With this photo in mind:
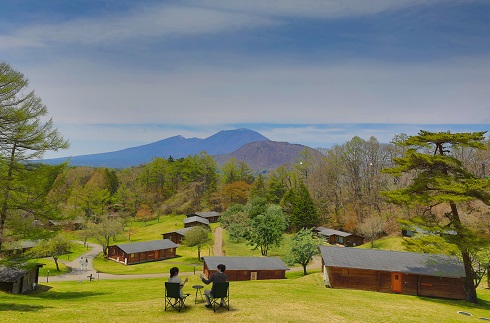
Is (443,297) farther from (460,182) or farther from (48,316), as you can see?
(48,316)

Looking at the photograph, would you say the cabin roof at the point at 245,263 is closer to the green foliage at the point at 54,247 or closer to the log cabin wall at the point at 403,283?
the log cabin wall at the point at 403,283

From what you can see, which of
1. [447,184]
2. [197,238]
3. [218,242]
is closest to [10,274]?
[197,238]

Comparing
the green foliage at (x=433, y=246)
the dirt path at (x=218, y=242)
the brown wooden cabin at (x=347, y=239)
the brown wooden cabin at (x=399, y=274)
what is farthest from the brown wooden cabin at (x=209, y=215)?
the green foliage at (x=433, y=246)

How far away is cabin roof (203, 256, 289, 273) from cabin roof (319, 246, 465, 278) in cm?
892

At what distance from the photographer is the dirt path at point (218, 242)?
2483 inches

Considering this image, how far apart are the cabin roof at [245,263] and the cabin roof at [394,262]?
8.92 m

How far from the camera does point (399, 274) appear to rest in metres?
32.2

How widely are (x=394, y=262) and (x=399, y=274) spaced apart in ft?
4.69

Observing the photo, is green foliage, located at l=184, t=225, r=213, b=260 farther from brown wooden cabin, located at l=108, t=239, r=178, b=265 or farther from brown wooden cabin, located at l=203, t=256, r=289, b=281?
brown wooden cabin, located at l=203, t=256, r=289, b=281

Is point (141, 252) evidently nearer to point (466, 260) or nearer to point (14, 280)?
point (14, 280)

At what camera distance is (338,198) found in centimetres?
7838

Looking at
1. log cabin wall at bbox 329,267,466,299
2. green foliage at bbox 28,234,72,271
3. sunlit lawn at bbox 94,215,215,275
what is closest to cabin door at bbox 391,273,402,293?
log cabin wall at bbox 329,267,466,299

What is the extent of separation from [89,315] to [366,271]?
27.7m

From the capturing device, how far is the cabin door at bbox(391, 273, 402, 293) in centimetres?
3209
